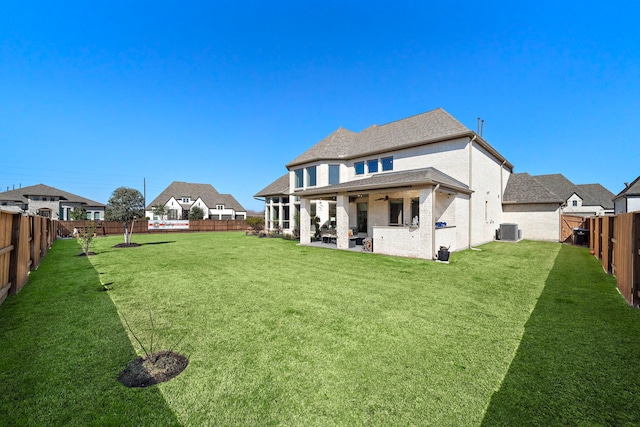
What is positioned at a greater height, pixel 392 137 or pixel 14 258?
pixel 392 137

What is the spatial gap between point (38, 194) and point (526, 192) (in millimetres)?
55522

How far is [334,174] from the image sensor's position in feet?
63.4

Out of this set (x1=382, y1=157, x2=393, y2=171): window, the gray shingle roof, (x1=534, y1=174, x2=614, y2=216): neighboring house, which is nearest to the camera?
(x1=382, y1=157, x2=393, y2=171): window

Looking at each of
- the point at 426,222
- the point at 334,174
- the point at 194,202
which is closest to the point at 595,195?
the point at 334,174

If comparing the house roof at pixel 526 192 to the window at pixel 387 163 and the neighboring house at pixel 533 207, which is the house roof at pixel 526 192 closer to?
the neighboring house at pixel 533 207

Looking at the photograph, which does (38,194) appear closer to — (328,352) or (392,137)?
(392,137)

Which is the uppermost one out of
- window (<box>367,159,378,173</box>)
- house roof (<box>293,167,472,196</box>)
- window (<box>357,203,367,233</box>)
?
window (<box>367,159,378,173</box>)

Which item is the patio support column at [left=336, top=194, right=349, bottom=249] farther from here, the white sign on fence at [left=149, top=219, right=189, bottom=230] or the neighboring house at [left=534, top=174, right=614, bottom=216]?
the neighboring house at [left=534, top=174, right=614, bottom=216]

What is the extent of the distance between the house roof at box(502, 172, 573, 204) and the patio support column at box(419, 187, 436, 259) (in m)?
12.5

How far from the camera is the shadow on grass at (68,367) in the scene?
224cm

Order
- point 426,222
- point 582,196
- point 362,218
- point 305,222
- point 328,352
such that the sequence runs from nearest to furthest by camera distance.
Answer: point 328,352 → point 426,222 → point 305,222 → point 362,218 → point 582,196

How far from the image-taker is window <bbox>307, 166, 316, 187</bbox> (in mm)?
19828

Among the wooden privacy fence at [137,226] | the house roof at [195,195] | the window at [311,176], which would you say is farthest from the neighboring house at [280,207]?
the house roof at [195,195]

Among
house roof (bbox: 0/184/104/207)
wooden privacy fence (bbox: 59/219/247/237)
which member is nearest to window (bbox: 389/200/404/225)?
wooden privacy fence (bbox: 59/219/247/237)
